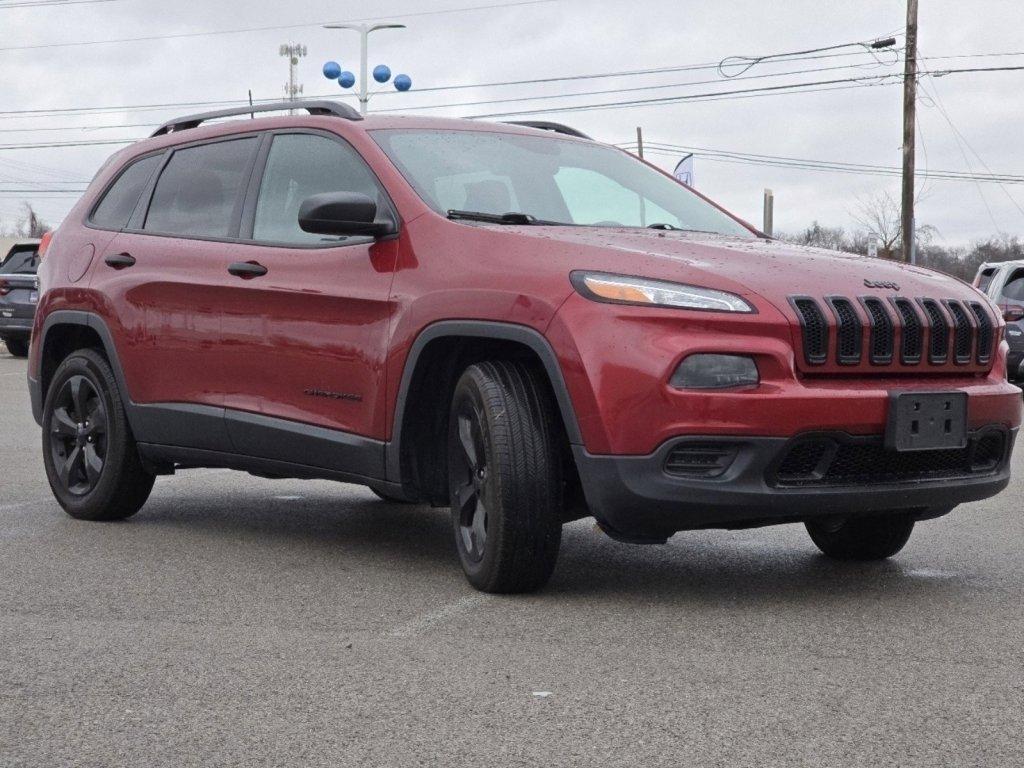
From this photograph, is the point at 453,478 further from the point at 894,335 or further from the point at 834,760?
the point at 834,760

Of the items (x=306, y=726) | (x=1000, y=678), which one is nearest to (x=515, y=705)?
(x=306, y=726)

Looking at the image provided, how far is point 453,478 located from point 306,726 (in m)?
1.82

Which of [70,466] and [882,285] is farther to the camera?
[70,466]

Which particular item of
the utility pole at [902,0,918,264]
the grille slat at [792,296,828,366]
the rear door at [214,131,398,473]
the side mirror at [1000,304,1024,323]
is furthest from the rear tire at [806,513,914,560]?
the utility pole at [902,0,918,264]

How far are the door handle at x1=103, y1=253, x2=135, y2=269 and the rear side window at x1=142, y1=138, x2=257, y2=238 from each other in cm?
16

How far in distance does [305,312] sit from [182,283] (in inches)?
34.8

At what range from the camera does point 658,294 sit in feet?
15.5

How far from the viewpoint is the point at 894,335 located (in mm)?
4887

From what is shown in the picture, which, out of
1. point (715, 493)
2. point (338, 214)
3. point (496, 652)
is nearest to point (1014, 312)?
point (338, 214)

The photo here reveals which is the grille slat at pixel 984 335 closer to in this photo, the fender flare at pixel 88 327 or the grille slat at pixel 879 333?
the grille slat at pixel 879 333

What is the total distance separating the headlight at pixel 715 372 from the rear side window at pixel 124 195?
341 centimetres

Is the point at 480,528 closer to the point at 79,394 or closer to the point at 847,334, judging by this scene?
the point at 847,334

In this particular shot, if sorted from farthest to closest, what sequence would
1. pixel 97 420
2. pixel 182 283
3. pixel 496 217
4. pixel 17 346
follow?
pixel 17 346 → pixel 97 420 → pixel 182 283 → pixel 496 217

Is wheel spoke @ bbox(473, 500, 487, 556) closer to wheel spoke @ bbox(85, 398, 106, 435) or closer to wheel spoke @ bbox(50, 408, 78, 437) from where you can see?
wheel spoke @ bbox(85, 398, 106, 435)
